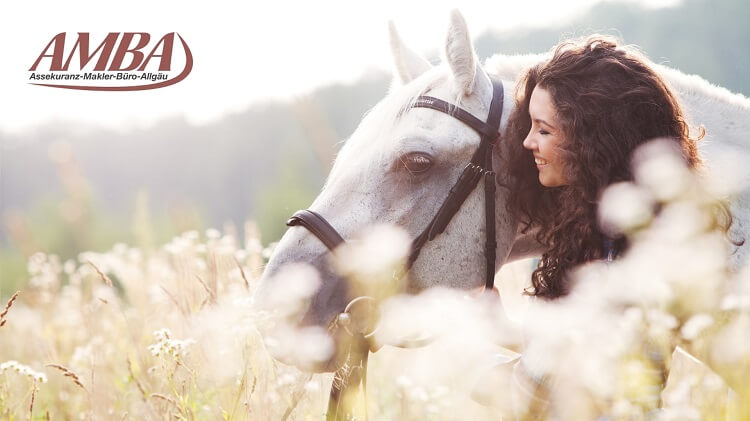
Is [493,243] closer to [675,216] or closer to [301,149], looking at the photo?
[675,216]

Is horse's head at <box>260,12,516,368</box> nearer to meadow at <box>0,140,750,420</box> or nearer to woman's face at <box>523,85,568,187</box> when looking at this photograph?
meadow at <box>0,140,750,420</box>

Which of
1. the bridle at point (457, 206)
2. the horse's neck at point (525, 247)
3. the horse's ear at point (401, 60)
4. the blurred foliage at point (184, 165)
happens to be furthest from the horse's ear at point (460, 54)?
the blurred foliage at point (184, 165)

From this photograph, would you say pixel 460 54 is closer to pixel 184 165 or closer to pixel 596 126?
pixel 596 126

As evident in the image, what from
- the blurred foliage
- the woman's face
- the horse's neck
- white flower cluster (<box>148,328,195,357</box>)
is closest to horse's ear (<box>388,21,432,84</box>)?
the woman's face

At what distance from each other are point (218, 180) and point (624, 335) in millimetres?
77424

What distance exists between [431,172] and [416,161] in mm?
122

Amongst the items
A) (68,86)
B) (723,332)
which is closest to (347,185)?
(723,332)

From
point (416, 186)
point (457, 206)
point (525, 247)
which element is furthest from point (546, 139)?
point (525, 247)

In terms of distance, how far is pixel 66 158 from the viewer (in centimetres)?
768

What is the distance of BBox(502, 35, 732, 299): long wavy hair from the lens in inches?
107

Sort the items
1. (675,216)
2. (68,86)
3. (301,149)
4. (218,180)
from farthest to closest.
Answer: (218,180)
(301,149)
(68,86)
(675,216)

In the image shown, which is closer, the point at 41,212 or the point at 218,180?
the point at 41,212

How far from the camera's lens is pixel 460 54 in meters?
3.08

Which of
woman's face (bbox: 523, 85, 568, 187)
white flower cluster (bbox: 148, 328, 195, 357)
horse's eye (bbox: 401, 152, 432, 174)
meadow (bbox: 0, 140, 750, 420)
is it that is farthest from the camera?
horse's eye (bbox: 401, 152, 432, 174)
